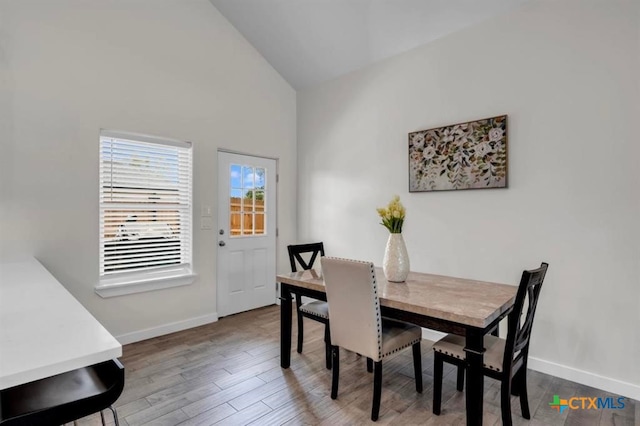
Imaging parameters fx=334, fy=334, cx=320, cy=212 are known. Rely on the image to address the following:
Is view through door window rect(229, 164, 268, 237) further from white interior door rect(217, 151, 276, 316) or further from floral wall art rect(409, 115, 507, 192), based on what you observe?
floral wall art rect(409, 115, 507, 192)

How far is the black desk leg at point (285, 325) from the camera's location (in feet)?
8.43

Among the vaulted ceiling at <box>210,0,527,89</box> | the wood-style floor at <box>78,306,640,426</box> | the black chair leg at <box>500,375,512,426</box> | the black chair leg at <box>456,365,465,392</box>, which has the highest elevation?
the vaulted ceiling at <box>210,0,527,89</box>

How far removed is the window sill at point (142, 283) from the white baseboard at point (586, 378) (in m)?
3.24

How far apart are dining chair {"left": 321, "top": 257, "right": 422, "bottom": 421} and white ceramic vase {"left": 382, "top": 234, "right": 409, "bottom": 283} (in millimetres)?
333

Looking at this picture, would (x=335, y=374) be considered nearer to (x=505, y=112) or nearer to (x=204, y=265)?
(x=204, y=265)

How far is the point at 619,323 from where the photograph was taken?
7.53 feet

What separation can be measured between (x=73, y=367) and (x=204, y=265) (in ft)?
9.23

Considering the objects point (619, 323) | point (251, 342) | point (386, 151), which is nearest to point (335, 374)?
point (251, 342)

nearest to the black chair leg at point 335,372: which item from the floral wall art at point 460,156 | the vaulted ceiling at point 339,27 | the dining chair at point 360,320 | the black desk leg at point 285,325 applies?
the dining chair at point 360,320

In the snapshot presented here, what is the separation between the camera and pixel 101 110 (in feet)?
9.57

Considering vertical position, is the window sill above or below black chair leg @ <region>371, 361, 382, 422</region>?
above

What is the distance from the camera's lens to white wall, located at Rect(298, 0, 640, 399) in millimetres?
2285

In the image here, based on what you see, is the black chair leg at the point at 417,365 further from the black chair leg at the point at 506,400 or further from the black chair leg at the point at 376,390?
the black chair leg at the point at 506,400

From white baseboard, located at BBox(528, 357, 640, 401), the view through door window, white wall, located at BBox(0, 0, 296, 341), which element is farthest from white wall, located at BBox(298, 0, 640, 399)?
white wall, located at BBox(0, 0, 296, 341)
